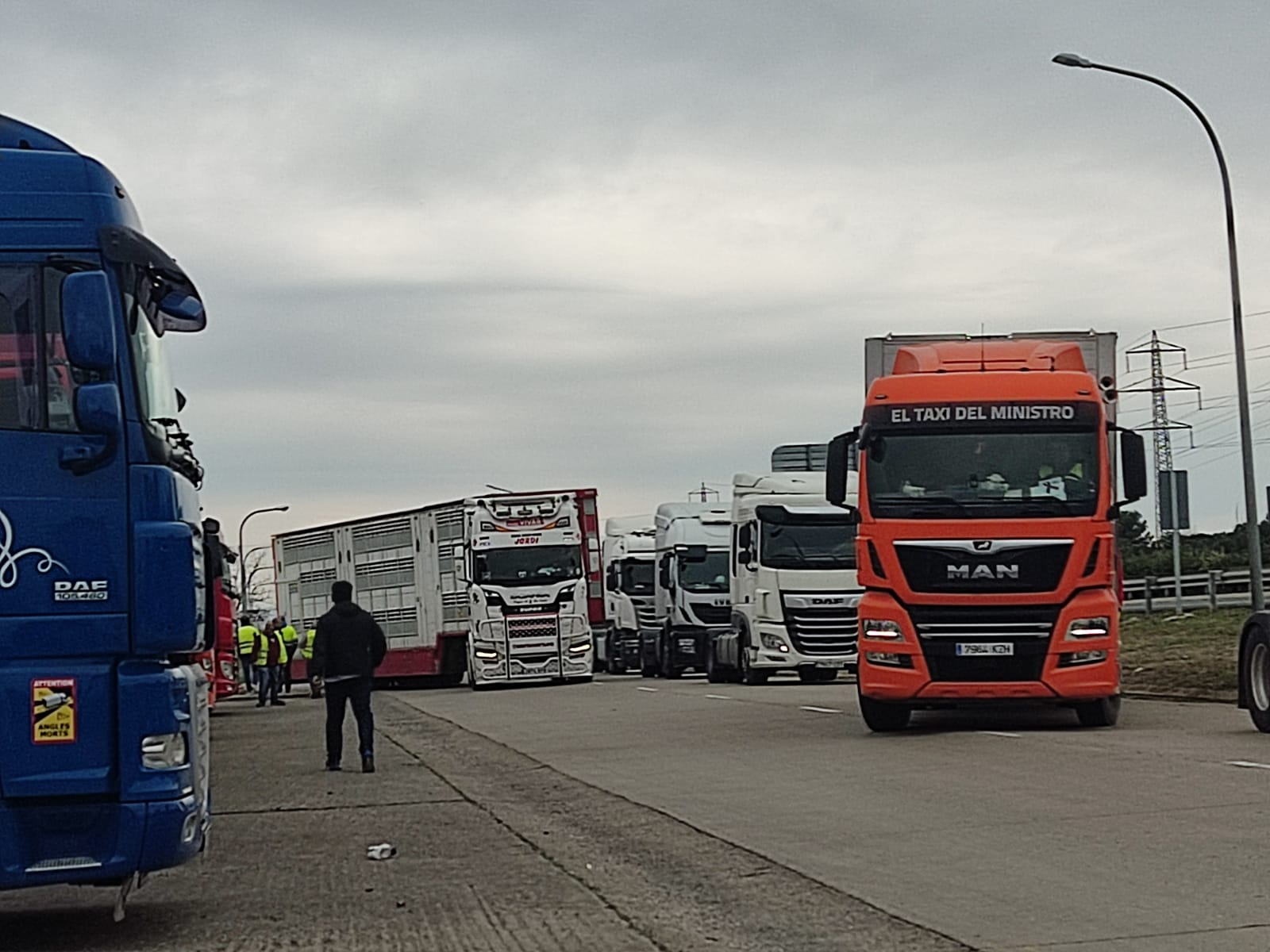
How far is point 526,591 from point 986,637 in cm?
2103

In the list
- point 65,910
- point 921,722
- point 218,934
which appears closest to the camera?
point 218,934

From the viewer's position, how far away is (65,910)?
1023cm

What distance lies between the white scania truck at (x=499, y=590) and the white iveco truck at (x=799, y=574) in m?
6.35

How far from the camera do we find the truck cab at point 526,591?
3891 cm

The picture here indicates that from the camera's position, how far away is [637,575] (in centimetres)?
5031

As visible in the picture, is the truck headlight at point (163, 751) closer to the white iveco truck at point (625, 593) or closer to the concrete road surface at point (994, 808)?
the concrete road surface at point (994, 808)

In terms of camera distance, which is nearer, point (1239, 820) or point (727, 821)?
point (1239, 820)

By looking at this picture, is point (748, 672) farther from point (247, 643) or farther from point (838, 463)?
point (838, 463)

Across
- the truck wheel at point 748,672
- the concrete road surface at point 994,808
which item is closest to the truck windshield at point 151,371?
the concrete road surface at point 994,808

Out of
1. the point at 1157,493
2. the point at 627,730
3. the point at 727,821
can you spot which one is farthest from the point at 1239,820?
the point at 1157,493

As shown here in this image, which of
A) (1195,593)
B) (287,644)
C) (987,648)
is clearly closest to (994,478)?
(987,648)

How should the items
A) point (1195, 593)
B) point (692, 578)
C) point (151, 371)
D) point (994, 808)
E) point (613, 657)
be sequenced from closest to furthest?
point (151, 371), point (994, 808), point (692, 578), point (613, 657), point (1195, 593)

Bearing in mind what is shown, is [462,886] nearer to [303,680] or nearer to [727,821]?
[727,821]

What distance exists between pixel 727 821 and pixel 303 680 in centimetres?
3539
